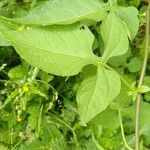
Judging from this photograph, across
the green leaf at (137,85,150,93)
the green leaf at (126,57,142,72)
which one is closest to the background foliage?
the green leaf at (126,57,142,72)

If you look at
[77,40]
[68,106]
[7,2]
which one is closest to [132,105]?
[68,106]

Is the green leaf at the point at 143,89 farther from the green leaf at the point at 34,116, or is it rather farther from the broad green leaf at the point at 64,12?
the green leaf at the point at 34,116

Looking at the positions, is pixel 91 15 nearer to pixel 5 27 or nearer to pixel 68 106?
pixel 5 27

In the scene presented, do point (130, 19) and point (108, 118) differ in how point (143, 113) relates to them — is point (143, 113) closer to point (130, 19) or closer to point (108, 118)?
point (108, 118)

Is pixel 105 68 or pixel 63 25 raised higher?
pixel 63 25

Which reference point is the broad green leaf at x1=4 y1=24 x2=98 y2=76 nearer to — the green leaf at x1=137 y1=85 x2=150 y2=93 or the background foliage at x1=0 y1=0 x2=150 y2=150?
the green leaf at x1=137 y1=85 x2=150 y2=93

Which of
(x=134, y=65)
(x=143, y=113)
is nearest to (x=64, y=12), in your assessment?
(x=143, y=113)
